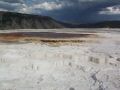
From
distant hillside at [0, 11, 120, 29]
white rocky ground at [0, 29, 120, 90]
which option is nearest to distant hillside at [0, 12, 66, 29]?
distant hillside at [0, 11, 120, 29]

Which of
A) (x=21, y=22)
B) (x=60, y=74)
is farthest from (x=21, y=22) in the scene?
(x=60, y=74)

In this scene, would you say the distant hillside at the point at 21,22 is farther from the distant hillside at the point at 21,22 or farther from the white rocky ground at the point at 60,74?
the white rocky ground at the point at 60,74

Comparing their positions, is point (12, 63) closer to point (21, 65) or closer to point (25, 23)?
point (21, 65)

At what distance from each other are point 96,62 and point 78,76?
3.18 meters

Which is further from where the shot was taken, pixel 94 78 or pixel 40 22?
pixel 40 22

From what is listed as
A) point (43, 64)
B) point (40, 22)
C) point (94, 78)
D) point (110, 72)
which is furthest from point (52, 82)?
point (40, 22)

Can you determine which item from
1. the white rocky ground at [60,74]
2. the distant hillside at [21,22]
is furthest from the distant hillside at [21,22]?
the white rocky ground at [60,74]

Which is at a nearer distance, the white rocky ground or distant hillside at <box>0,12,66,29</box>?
the white rocky ground

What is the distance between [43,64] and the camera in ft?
38.4

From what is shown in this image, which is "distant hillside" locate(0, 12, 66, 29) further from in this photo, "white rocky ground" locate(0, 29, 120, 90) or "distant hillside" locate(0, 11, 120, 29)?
"white rocky ground" locate(0, 29, 120, 90)

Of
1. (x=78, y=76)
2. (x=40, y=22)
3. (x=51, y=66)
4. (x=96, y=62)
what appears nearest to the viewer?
(x=78, y=76)

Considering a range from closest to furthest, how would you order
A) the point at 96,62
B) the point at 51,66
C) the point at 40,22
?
the point at 51,66 < the point at 96,62 < the point at 40,22

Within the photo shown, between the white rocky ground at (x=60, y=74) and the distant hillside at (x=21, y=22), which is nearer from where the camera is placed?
the white rocky ground at (x=60, y=74)

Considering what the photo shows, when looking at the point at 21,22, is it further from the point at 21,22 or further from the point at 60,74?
the point at 60,74
